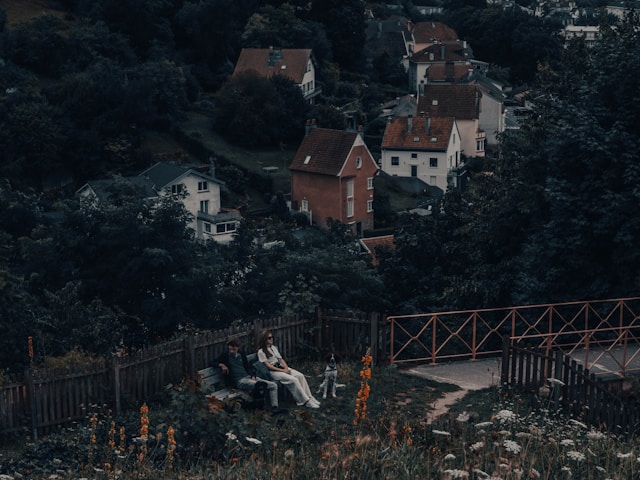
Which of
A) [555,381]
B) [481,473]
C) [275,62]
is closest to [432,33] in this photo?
[275,62]

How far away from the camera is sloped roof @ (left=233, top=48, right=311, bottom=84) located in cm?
7712

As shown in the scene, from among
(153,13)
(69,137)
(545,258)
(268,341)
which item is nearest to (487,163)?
(545,258)

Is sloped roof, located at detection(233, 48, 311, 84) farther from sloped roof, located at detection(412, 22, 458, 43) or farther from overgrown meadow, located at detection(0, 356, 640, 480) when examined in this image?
overgrown meadow, located at detection(0, 356, 640, 480)

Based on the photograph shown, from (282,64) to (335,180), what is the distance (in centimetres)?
2248

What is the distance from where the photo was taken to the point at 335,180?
194ft

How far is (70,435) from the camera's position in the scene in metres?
12.4

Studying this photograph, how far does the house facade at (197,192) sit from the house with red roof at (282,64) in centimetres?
2126

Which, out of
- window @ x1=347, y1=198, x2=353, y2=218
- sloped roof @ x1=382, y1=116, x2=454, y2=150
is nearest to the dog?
window @ x1=347, y1=198, x2=353, y2=218

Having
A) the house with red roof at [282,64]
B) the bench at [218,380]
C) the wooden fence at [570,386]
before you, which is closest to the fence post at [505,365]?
the wooden fence at [570,386]

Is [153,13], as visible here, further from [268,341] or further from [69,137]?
[268,341]

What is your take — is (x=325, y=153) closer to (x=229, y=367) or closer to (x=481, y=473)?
(x=229, y=367)

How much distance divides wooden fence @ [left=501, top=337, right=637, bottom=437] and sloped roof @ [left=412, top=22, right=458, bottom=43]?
329ft

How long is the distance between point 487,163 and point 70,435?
16.8 meters

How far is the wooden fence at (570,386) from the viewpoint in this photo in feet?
36.8
